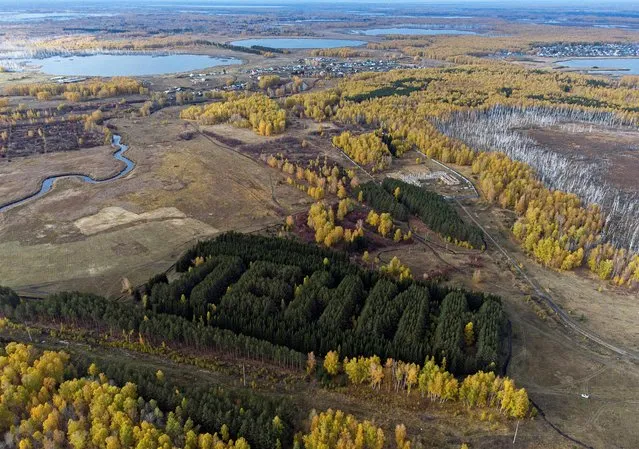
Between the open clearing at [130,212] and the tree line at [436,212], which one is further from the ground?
the tree line at [436,212]

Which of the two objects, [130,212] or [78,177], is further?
[78,177]

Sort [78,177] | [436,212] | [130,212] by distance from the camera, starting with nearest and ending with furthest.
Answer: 1. [436,212]
2. [130,212]
3. [78,177]

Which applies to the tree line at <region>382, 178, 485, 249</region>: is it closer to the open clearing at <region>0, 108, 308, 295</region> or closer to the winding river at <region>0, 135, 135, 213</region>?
the open clearing at <region>0, 108, 308, 295</region>

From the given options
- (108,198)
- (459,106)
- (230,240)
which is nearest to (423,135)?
(459,106)

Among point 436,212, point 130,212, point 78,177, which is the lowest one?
point 130,212

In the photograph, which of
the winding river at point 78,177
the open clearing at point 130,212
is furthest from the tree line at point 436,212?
the winding river at point 78,177

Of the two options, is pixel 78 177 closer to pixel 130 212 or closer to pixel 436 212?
pixel 130 212

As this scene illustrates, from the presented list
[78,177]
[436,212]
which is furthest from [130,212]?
[436,212]

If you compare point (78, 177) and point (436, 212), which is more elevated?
point (436, 212)

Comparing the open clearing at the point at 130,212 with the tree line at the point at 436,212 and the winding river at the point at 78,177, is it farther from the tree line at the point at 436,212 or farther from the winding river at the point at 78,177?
the tree line at the point at 436,212

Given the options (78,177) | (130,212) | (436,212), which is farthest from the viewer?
(78,177)

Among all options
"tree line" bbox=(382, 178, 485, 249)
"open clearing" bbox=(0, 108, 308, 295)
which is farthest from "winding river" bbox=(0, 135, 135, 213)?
"tree line" bbox=(382, 178, 485, 249)
